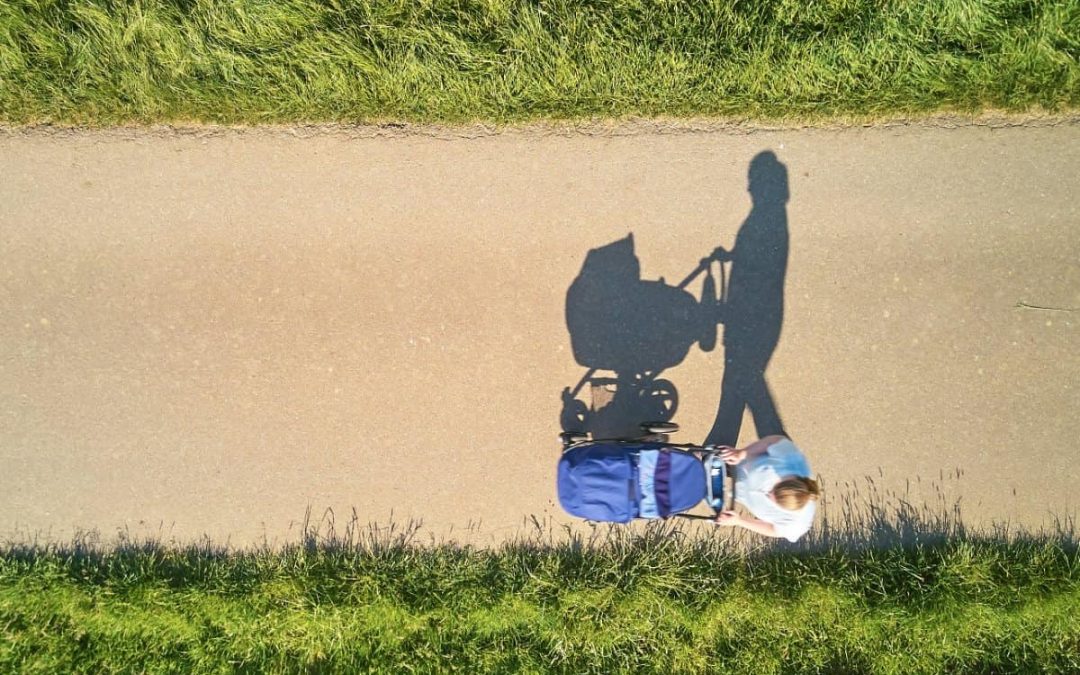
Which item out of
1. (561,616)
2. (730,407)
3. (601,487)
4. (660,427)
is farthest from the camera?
(730,407)

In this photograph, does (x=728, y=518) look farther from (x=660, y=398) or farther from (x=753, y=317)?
(x=753, y=317)

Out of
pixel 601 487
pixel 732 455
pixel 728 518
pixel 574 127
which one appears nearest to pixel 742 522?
pixel 728 518

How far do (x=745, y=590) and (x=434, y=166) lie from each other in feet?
11.4

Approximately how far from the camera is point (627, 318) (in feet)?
13.5

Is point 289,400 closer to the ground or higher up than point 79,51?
closer to the ground

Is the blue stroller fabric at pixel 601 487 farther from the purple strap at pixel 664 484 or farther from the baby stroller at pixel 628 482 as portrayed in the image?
the purple strap at pixel 664 484

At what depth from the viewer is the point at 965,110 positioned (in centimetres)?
411

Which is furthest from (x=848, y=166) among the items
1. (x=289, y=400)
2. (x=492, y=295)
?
(x=289, y=400)

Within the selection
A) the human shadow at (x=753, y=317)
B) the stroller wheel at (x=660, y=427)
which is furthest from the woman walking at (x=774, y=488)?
the human shadow at (x=753, y=317)

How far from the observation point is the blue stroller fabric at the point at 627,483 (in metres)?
3.45

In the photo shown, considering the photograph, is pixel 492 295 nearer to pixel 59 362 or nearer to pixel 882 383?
pixel 882 383

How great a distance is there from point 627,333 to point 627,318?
10 centimetres

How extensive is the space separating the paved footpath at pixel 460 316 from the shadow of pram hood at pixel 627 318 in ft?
0.25

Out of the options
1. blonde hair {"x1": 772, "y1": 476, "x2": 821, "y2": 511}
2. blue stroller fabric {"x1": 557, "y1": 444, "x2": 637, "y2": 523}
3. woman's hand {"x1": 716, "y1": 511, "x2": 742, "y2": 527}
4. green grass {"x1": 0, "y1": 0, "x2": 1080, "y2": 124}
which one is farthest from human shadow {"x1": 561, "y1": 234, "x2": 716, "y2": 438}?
green grass {"x1": 0, "y1": 0, "x2": 1080, "y2": 124}
